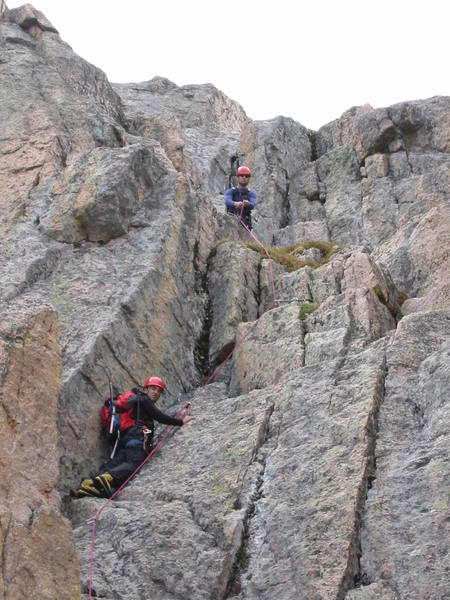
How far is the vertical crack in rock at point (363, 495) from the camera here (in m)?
14.4

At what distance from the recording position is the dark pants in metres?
18.6

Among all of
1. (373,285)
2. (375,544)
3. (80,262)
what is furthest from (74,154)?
(375,544)

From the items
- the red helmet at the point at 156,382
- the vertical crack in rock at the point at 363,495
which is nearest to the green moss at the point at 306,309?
the red helmet at the point at 156,382

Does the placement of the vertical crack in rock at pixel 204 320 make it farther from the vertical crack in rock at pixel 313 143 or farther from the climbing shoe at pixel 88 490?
the vertical crack in rock at pixel 313 143

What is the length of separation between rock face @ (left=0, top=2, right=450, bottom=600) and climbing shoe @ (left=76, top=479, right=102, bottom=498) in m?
0.37

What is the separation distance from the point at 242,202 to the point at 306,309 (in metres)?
10.0

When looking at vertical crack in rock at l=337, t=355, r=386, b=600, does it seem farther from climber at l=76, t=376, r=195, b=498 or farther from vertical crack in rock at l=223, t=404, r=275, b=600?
climber at l=76, t=376, r=195, b=498

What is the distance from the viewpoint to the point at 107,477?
18.2 m

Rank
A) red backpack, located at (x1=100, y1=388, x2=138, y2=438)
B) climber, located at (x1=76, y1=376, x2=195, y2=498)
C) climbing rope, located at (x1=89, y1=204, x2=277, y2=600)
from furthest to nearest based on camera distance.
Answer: red backpack, located at (x1=100, y1=388, x2=138, y2=438) < climber, located at (x1=76, y1=376, x2=195, y2=498) < climbing rope, located at (x1=89, y1=204, x2=277, y2=600)

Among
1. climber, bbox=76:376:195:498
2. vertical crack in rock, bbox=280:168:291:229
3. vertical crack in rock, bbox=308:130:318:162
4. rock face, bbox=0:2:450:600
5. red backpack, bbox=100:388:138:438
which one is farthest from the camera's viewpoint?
vertical crack in rock, bbox=308:130:318:162

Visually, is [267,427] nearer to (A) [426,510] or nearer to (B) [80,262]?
(A) [426,510]

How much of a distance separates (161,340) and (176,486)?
5564 mm

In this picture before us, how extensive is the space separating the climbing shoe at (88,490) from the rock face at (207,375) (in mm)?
372

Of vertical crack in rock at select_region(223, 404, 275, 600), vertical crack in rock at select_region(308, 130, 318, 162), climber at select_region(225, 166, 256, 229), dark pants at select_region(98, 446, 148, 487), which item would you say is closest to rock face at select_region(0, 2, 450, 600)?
vertical crack in rock at select_region(223, 404, 275, 600)
